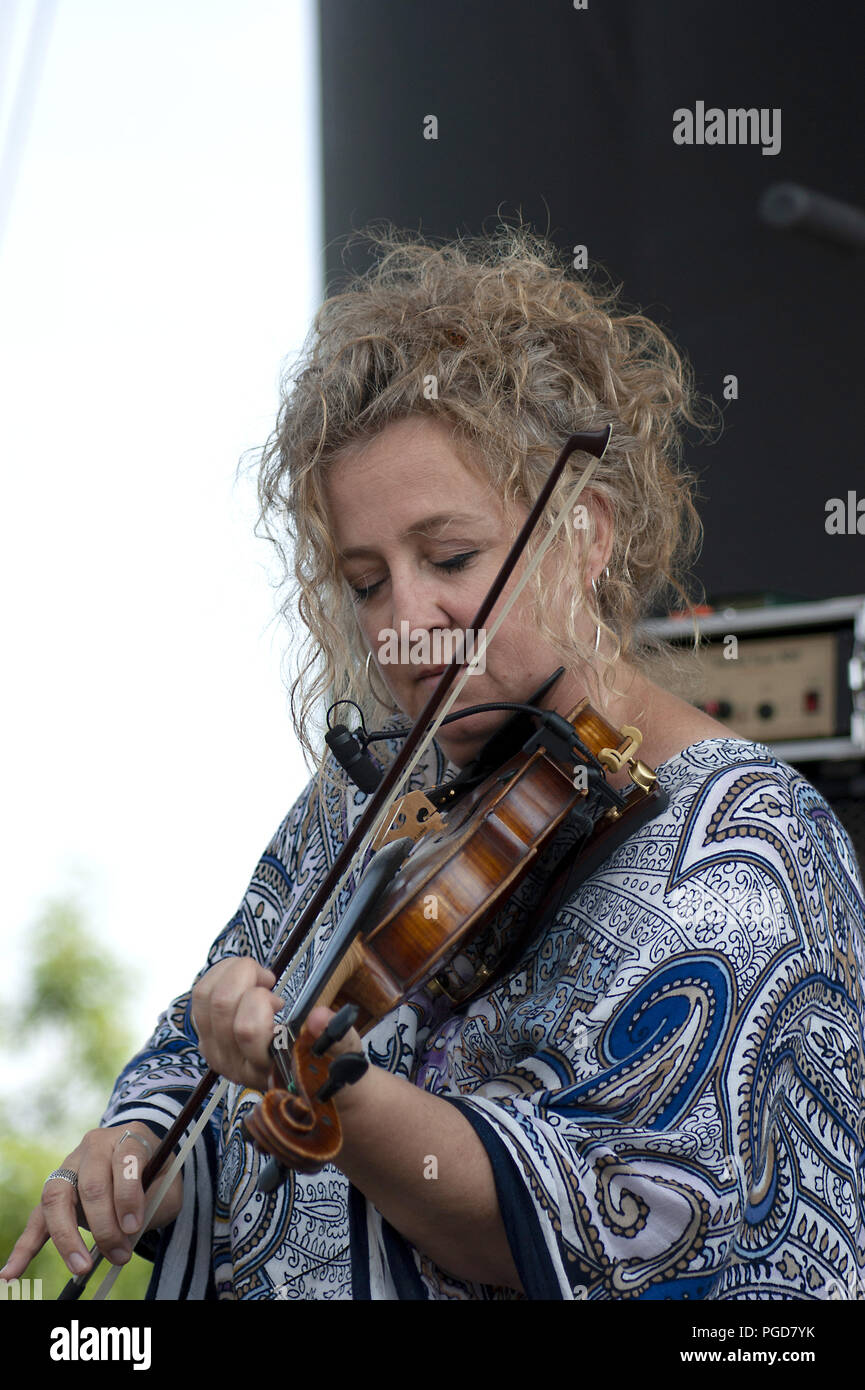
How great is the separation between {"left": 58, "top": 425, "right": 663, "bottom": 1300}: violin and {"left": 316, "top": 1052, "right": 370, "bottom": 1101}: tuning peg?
97mm

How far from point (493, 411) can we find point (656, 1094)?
582 mm

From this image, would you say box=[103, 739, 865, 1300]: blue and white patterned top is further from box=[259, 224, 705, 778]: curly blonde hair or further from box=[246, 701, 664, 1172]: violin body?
box=[259, 224, 705, 778]: curly blonde hair

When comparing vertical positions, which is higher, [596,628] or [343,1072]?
[596,628]

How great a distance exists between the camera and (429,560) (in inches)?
48.1

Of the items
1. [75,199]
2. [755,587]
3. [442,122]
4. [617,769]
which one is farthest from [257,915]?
[75,199]

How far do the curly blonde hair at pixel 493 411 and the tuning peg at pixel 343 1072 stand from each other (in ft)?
1.71

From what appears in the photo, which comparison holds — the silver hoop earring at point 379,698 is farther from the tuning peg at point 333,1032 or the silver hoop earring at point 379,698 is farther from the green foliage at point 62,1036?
the green foliage at point 62,1036

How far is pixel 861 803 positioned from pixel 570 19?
159 centimetres

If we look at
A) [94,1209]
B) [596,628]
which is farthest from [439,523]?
[94,1209]

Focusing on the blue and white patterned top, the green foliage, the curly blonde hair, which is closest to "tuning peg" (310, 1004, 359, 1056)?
the blue and white patterned top

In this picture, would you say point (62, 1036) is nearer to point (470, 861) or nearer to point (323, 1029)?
point (470, 861)

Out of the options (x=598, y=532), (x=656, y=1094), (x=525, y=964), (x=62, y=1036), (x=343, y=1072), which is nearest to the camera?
(x=343, y=1072)

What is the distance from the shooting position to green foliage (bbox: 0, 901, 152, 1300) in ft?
22.0
